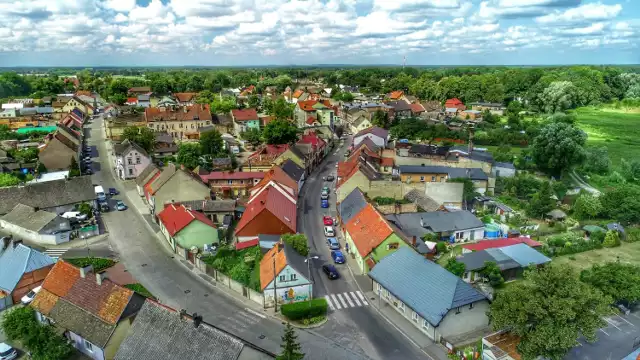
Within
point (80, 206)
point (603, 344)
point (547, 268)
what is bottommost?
point (603, 344)

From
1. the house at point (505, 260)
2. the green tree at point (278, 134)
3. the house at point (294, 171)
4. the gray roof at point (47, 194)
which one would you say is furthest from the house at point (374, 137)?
the gray roof at point (47, 194)

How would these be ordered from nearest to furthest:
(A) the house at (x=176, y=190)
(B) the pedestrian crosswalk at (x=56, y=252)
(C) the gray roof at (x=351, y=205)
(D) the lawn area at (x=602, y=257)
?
1. (D) the lawn area at (x=602, y=257)
2. (B) the pedestrian crosswalk at (x=56, y=252)
3. (C) the gray roof at (x=351, y=205)
4. (A) the house at (x=176, y=190)

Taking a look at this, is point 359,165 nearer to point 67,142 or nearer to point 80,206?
point 80,206

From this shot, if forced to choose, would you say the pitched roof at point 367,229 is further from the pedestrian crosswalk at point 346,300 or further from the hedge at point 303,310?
the hedge at point 303,310

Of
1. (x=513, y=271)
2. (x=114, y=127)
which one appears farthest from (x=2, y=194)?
(x=513, y=271)

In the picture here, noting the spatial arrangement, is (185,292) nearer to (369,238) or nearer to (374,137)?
(369,238)

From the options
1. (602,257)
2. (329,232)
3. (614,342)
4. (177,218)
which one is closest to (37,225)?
(177,218)
